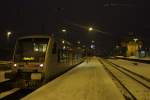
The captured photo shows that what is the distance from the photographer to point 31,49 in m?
20.5

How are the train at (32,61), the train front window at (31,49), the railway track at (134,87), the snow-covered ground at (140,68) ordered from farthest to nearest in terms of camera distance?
1. the snow-covered ground at (140,68)
2. the train front window at (31,49)
3. the train at (32,61)
4. the railway track at (134,87)

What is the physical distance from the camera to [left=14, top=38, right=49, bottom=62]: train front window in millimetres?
19688

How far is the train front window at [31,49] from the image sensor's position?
19688mm

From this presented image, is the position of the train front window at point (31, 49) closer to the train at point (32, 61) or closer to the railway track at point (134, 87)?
the train at point (32, 61)

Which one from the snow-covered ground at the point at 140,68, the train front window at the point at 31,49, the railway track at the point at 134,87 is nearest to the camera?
the railway track at the point at 134,87

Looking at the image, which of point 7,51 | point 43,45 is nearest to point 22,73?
point 43,45

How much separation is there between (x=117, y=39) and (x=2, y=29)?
67412 millimetres

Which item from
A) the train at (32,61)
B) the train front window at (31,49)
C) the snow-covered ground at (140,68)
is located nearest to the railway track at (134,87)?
the snow-covered ground at (140,68)

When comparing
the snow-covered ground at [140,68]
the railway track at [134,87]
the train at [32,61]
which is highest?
the train at [32,61]

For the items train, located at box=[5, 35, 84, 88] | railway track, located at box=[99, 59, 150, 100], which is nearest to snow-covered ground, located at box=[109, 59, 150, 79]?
railway track, located at box=[99, 59, 150, 100]

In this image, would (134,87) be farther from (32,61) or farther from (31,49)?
(31,49)

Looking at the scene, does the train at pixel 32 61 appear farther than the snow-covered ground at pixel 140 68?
No

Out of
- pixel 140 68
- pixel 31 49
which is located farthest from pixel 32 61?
pixel 140 68

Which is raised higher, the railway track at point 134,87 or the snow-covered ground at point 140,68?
the snow-covered ground at point 140,68
